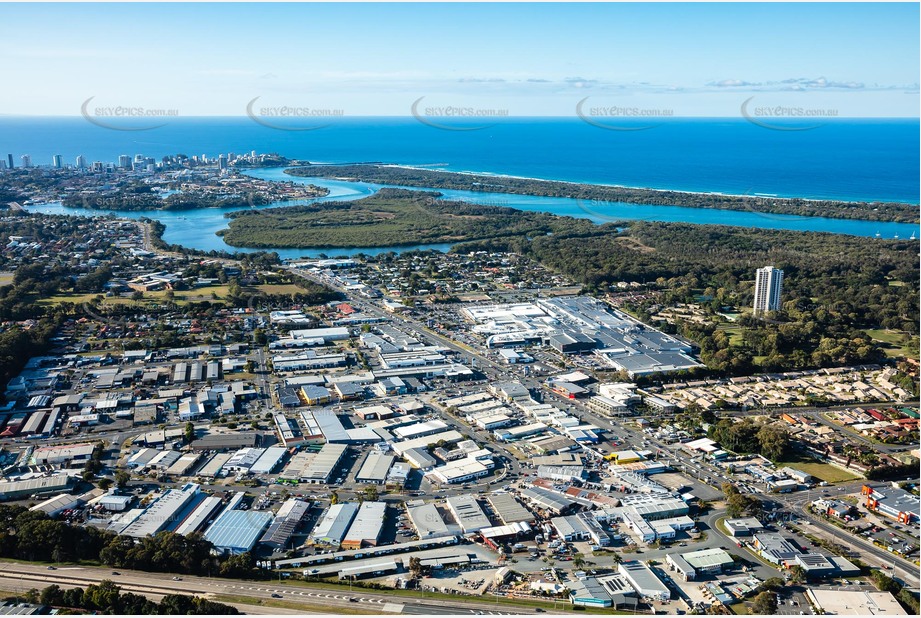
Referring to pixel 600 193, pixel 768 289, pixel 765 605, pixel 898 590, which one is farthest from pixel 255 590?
pixel 600 193

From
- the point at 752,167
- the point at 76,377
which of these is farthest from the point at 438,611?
the point at 752,167

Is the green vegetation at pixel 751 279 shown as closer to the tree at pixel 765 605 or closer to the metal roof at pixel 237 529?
the tree at pixel 765 605

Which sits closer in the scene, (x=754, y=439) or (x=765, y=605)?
(x=765, y=605)

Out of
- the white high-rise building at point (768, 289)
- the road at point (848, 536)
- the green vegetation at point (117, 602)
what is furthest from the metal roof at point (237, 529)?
the white high-rise building at point (768, 289)

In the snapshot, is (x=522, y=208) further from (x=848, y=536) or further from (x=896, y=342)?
(x=848, y=536)

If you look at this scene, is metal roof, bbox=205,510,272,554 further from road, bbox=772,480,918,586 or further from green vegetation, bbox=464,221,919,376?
green vegetation, bbox=464,221,919,376

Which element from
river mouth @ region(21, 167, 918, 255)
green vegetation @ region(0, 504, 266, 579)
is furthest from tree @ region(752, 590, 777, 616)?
river mouth @ region(21, 167, 918, 255)
